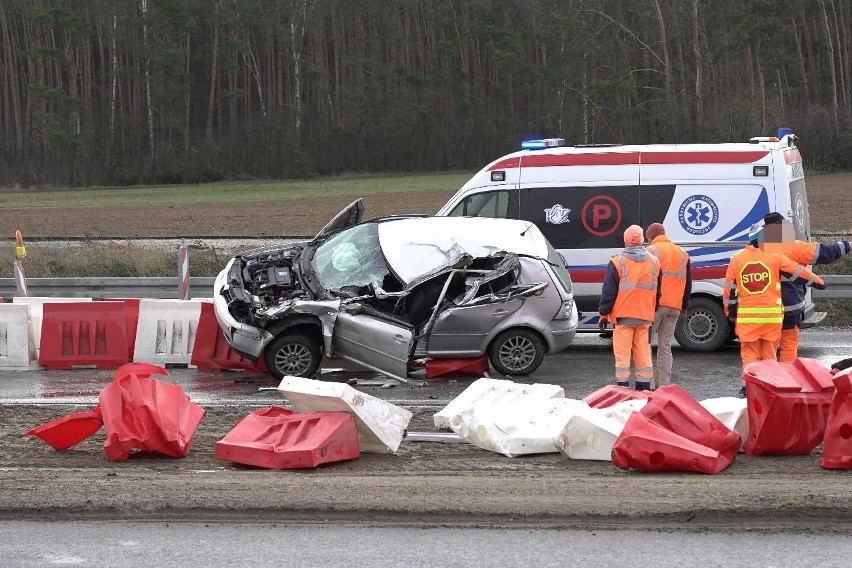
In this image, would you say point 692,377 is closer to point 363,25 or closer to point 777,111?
point 777,111

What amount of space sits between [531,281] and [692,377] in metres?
1.98

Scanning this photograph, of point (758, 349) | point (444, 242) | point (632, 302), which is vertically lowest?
point (758, 349)

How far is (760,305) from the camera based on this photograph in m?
10.0

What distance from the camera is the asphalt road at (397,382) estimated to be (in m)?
11.2

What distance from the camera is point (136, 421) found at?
27.0ft

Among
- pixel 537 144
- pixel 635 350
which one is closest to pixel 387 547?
pixel 635 350

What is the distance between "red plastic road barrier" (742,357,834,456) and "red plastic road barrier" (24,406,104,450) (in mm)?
4682

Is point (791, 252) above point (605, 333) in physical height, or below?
above

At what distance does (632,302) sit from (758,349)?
3.84 feet

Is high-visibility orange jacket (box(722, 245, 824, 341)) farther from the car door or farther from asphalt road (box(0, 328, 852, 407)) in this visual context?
the car door

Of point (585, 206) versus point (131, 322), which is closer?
point (131, 322)

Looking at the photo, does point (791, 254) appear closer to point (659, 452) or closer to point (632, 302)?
point (632, 302)

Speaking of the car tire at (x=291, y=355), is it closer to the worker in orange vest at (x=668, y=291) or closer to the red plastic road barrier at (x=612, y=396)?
the worker in orange vest at (x=668, y=291)

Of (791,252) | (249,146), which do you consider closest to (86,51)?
(249,146)
